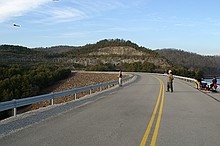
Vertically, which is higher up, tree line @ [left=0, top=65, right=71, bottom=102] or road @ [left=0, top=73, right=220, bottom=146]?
Result: road @ [left=0, top=73, right=220, bottom=146]

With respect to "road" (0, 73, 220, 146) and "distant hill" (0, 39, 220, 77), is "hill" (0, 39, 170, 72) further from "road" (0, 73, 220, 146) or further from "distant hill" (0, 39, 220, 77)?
"road" (0, 73, 220, 146)

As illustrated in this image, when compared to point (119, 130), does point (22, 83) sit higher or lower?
lower

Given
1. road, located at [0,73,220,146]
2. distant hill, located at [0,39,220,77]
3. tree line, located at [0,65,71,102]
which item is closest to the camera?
road, located at [0,73,220,146]

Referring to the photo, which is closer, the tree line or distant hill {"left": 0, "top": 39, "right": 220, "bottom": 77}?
the tree line

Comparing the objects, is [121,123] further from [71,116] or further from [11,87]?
[11,87]

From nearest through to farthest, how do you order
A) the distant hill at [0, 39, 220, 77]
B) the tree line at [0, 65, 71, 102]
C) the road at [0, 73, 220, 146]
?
the road at [0, 73, 220, 146], the tree line at [0, 65, 71, 102], the distant hill at [0, 39, 220, 77]

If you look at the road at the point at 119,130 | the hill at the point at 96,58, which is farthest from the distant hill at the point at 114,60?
the road at the point at 119,130

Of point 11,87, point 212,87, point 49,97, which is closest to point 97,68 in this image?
point 11,87

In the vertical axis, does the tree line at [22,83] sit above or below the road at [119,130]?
below

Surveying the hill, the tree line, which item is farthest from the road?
the hill

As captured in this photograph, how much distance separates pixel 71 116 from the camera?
41.1 feet

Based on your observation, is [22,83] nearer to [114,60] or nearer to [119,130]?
[119,130]

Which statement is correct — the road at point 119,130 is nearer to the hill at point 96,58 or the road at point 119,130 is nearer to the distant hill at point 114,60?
the distant hill at point 114,60

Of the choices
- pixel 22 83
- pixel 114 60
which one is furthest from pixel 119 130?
pixel 114 60
